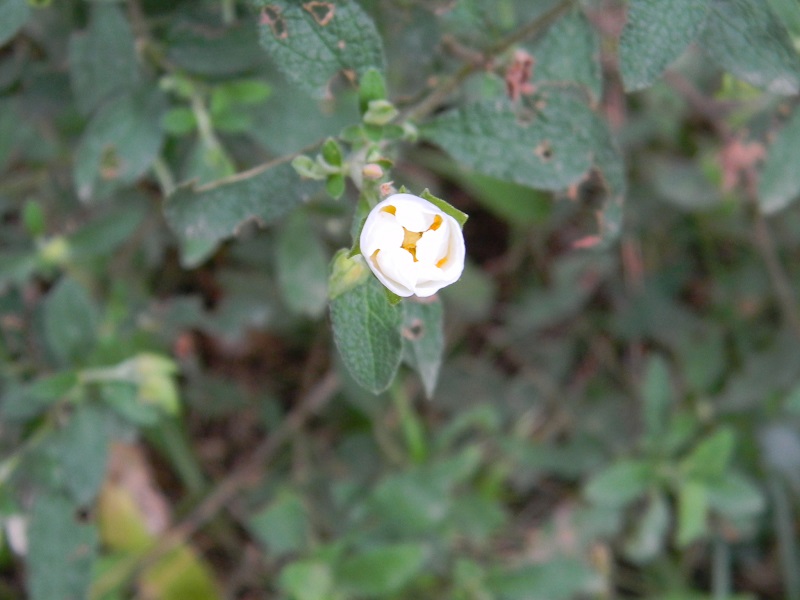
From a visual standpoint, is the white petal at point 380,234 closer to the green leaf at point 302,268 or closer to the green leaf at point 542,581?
the green leaf at point 302,268

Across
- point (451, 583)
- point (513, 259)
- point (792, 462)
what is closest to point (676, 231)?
point (513, 259)

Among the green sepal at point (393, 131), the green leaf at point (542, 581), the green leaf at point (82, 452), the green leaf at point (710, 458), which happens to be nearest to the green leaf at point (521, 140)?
the green sepal at point (393, 131)

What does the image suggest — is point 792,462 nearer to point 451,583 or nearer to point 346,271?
point 451,583

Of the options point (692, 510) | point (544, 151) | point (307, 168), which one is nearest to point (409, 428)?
point (692, 510)

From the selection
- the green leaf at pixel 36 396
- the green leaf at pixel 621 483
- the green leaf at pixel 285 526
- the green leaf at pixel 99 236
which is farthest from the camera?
the green leaf at pixel 621 483

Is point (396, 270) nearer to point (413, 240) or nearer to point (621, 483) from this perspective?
point (413, 240)

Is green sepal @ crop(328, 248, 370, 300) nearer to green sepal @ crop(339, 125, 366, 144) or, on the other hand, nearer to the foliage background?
the foliage background

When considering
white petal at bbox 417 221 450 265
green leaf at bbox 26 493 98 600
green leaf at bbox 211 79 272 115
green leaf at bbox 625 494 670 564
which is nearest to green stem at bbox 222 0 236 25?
green leaf at bbox 211 79 272 115
